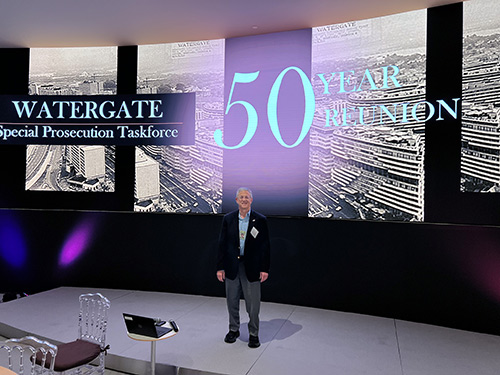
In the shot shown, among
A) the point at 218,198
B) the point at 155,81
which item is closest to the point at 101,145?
the point at 155,81

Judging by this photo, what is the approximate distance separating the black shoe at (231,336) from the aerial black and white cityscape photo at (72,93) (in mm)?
3204

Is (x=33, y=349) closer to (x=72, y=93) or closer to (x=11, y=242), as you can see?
(x=11, y=242)

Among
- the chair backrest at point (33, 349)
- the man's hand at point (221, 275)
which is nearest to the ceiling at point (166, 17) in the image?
the man's hand at point (221, 275)

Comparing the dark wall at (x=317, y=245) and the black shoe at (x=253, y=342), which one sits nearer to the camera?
the black shoe at (x=253, y=342)

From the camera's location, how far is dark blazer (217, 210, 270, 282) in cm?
403

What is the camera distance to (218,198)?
5984mm

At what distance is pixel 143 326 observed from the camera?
3193 millimetres

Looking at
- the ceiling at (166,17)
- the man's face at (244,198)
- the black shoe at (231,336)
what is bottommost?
the black shoe at (231,336)

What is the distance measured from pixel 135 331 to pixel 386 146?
349cm

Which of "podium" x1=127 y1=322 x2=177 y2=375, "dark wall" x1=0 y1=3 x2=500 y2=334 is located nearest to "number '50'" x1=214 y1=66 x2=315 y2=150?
"dark wall" x1=0 y1=3 x2=500 y2=334

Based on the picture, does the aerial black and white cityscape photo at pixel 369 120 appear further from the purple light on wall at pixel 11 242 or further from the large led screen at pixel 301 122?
the purple light on wall at pixel 11 242

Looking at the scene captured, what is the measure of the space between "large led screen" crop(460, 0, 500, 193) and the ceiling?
0.44 meters

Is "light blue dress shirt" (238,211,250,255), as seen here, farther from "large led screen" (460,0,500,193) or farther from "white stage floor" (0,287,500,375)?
"large led screen" (460,0,500,193)

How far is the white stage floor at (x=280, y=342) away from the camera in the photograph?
3592 mm
